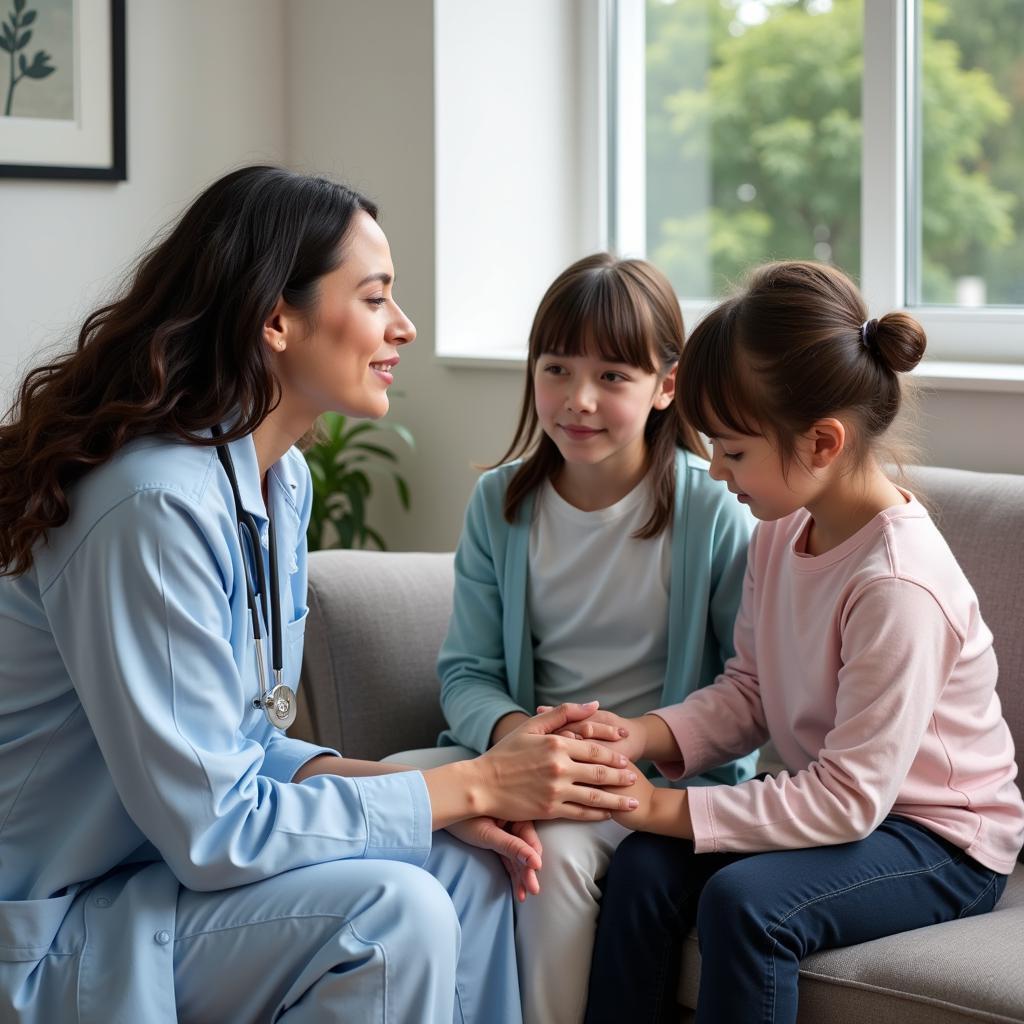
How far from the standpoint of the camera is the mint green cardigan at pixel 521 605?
1.93m

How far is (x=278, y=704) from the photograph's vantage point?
5.15 ft

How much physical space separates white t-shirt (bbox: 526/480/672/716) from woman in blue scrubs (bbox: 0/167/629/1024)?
0.38 m

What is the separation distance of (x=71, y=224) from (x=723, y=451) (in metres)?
2.06

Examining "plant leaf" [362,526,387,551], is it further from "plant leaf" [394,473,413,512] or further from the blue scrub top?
the blue scrub top

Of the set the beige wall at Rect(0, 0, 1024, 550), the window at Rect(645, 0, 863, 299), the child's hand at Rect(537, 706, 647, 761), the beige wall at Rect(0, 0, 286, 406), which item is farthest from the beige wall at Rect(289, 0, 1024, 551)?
the child's hand at Rect(537, 706, 647, 761)

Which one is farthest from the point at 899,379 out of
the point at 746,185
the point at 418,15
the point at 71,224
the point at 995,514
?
the point at 71,224

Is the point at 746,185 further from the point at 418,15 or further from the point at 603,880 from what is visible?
the point at 603,880

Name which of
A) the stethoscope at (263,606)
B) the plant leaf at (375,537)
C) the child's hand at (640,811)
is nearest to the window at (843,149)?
the plant leaf at (375,537)

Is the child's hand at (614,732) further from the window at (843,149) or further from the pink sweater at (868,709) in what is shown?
the window at (843,149)

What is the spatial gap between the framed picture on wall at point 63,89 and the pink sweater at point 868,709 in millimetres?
2053

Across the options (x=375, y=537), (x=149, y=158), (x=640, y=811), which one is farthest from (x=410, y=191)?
(x=640, y=811)

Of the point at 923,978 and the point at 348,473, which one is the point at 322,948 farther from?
the point at 348,473

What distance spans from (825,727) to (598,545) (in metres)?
0.46

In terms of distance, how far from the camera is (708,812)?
1573 mm
